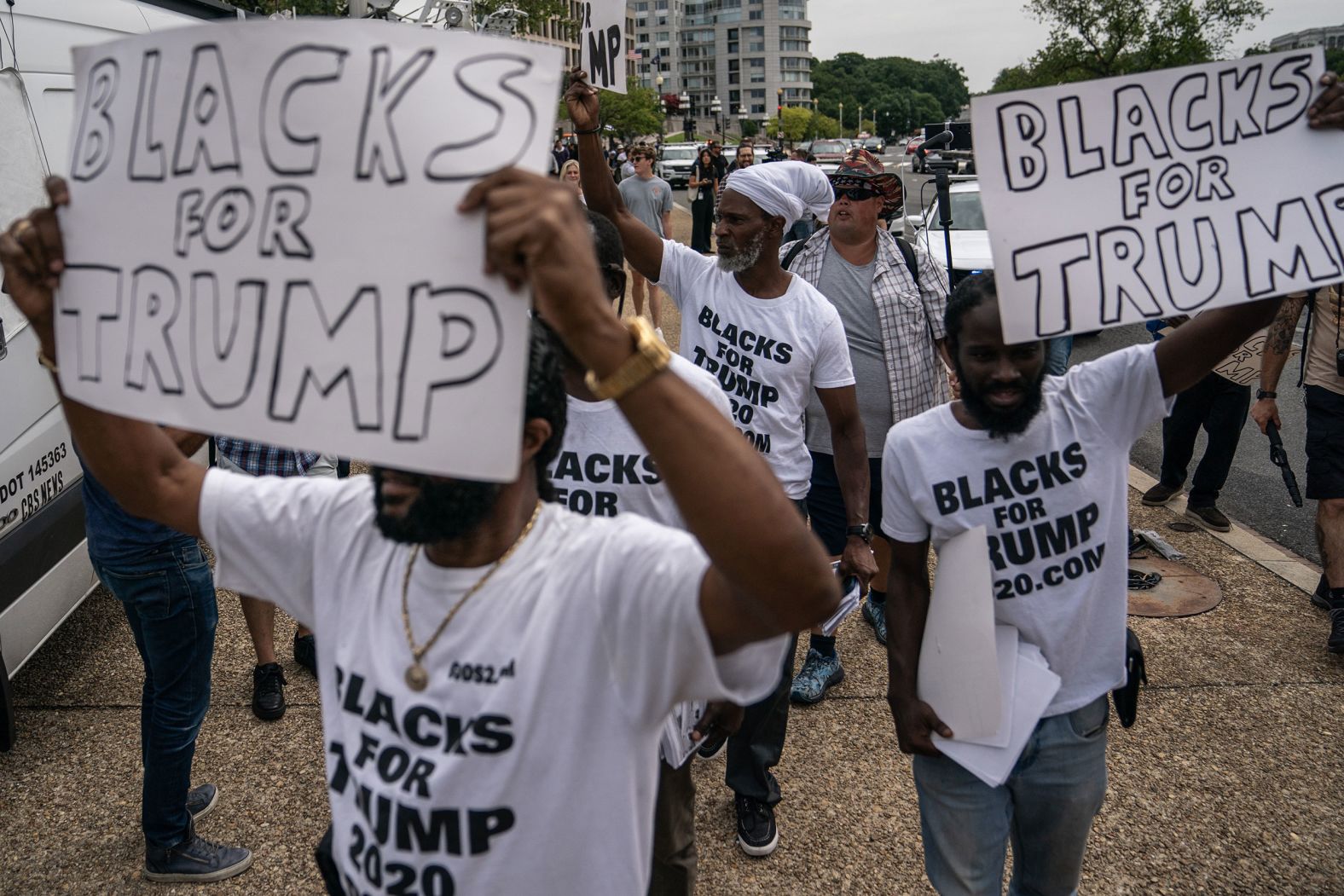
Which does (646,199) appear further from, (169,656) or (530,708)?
(530,708)

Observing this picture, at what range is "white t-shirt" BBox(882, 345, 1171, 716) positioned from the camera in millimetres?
2328

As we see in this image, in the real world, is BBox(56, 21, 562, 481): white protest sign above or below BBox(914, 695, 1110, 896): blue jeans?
above

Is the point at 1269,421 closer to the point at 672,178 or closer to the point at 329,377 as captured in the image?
the point at 329,377

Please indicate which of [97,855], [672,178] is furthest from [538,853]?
[672,178]

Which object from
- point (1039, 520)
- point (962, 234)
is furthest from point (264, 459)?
point (962, 234)

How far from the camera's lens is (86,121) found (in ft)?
5.24

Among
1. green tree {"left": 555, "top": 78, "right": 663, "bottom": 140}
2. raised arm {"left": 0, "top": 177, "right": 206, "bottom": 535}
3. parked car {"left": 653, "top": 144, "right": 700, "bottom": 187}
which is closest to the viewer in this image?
raised arm {"left": 0, "top": 177, "right": 206, "bottom": 535}

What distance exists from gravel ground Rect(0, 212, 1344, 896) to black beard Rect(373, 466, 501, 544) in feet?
7.22

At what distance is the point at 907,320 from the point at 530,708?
3206mm

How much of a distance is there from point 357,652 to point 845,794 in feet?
8.34

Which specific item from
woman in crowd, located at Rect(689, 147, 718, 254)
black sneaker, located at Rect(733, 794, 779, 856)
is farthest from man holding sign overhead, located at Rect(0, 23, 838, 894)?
woman in crowd, located at Rect(689, 147, 718, 254)

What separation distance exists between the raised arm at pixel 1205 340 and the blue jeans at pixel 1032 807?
754mm

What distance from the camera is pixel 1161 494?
6621 millimetres

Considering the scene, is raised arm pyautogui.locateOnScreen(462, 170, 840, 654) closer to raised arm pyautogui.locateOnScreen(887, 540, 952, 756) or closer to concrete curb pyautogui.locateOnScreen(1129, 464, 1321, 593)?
raised arm pyautogui.locateOnScreen(887, 540, 952, 756)
